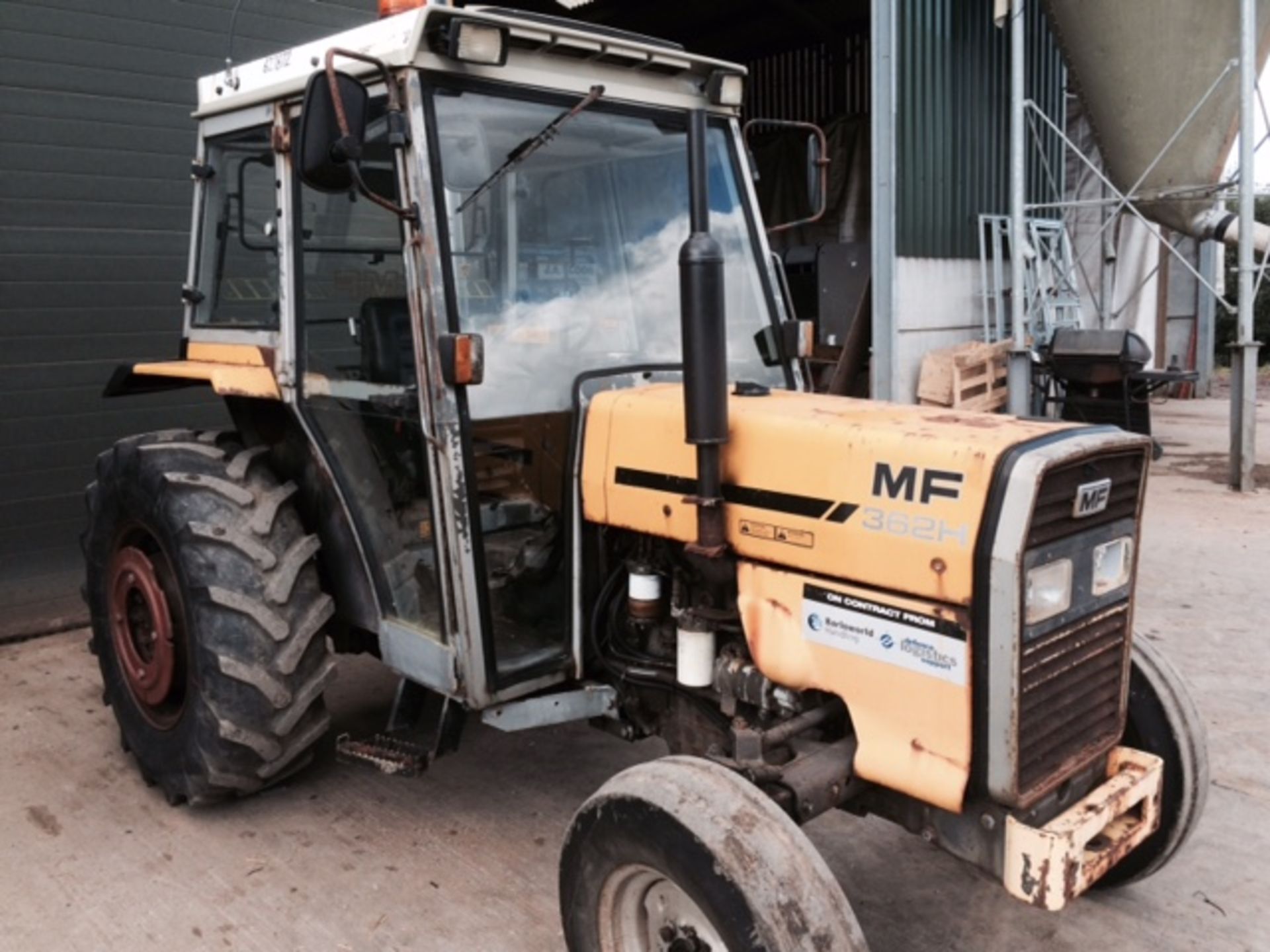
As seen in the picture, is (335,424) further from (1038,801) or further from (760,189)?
(760,189)

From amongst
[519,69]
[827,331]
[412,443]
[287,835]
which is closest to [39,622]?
[287,835]

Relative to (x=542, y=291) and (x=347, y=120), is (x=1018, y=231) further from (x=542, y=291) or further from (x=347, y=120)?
(x=347, y=120)

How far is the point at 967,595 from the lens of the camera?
7.41 feet

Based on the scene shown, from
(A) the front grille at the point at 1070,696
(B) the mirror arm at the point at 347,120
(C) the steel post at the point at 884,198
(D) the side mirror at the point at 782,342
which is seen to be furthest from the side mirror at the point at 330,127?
(C) the steel post at the point at 884,198

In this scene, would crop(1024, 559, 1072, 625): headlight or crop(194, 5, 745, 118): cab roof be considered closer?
crop(1024, 559, 1072, 625): headlight

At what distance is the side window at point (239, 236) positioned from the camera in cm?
347

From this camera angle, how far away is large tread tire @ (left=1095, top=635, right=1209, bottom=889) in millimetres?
2814

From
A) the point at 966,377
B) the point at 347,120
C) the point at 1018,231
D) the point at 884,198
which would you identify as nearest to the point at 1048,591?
the point at 347,120

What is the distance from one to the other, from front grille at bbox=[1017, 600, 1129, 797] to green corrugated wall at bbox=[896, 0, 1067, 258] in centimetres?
698

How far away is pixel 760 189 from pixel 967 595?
12.6 metres

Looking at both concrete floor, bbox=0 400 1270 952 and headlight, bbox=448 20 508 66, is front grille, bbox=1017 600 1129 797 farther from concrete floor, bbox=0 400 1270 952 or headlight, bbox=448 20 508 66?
headlight, bbox=448 20 508 66

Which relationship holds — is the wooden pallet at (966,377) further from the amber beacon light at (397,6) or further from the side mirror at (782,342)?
the amber beacon light at (397,6)

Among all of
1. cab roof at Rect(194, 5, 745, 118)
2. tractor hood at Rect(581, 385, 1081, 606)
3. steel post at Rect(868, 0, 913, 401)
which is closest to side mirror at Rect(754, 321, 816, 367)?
tractor hood at Rect(581, 385, 1081, 606)

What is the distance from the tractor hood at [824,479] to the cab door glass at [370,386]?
510 millimetres
